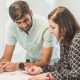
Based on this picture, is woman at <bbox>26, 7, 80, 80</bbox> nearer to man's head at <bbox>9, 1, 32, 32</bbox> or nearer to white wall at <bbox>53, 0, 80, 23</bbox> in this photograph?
man's head at <bbox>9, 1, 32, 32</bbox>

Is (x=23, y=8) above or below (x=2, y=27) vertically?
above

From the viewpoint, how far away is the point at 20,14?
1.97 metres

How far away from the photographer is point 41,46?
2.24 meters

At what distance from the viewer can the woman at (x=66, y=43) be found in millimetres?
1416

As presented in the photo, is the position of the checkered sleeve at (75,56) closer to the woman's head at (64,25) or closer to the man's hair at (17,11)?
the woman's head at (64,25)

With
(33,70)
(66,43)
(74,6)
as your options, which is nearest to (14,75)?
(33,70)

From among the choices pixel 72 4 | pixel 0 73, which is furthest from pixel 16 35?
pixel 72 4

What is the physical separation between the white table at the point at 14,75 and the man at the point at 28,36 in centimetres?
11

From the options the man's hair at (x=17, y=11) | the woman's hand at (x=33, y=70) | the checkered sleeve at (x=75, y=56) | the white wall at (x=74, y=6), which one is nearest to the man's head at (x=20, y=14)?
the man's hair at (x=17, y=11)

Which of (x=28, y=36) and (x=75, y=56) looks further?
(x=28, y=36)

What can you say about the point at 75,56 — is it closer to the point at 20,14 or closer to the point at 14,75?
the point at 14,75

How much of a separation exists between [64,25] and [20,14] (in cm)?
58

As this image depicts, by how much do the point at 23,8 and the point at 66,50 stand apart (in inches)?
24.6

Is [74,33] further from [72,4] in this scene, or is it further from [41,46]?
[72,4]
